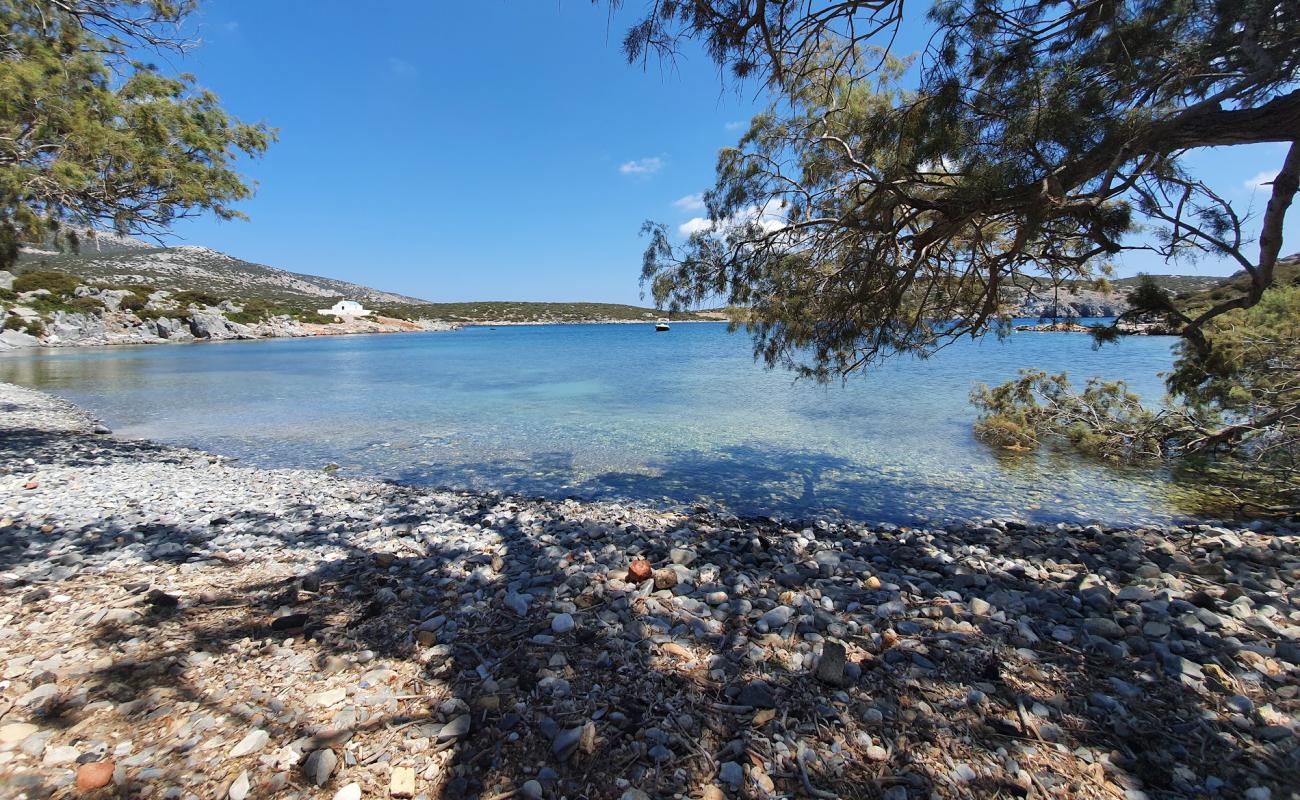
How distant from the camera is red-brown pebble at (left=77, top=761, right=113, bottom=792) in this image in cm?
192

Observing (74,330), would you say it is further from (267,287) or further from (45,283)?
(267,287)

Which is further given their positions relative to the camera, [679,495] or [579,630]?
[679,495]

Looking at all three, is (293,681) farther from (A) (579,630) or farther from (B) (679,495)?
(B) (679,495)

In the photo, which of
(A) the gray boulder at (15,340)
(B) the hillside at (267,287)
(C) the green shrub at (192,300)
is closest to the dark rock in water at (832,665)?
(B) the hillside at (267,287)

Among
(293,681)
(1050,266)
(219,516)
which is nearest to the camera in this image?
(293,681)

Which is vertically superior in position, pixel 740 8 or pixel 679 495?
pixel 740 8

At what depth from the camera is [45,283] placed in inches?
1857

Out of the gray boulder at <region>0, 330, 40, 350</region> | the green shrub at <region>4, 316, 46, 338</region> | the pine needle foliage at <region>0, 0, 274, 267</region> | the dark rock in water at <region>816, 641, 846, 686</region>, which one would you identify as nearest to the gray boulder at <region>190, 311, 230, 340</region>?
the green shrub at <region>4, 316, 46, 338</region>

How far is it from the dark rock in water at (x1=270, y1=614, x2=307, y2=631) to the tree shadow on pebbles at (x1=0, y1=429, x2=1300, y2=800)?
0.02 m

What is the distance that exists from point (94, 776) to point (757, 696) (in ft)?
8.80

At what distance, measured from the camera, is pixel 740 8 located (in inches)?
166

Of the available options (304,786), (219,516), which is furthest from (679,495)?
(304,786)

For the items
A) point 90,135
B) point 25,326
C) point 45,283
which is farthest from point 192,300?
point 90,135

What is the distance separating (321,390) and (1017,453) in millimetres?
23257
